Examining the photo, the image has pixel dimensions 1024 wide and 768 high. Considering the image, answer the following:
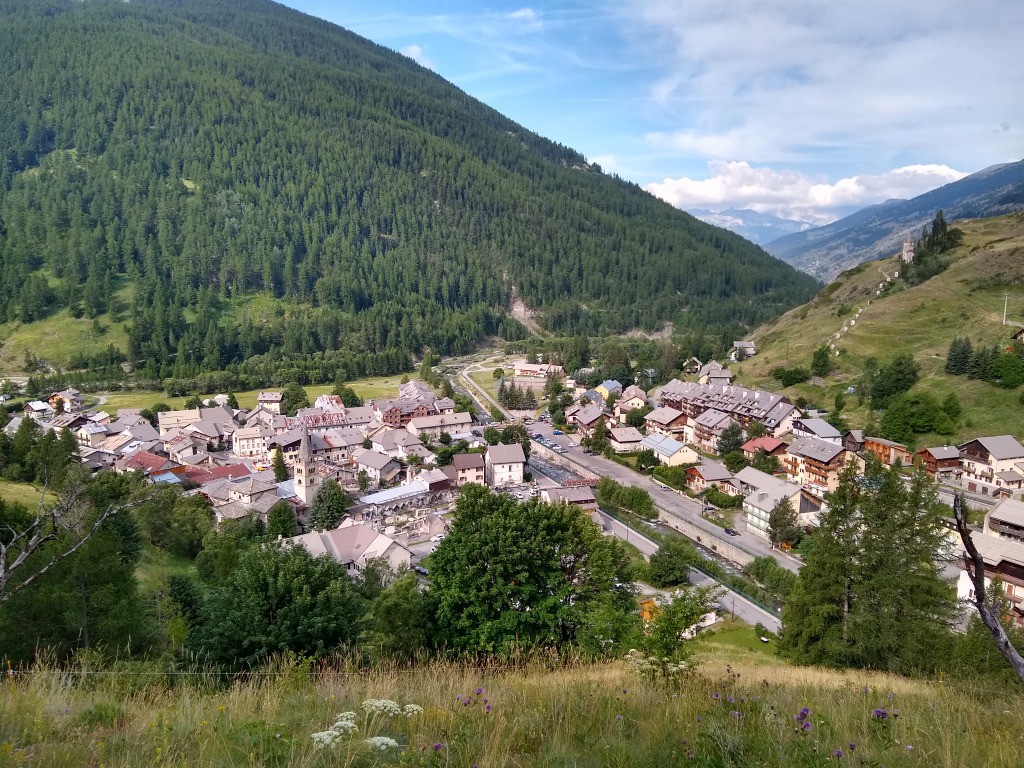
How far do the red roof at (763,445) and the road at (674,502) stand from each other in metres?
7.52

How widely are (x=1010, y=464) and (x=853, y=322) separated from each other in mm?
31798

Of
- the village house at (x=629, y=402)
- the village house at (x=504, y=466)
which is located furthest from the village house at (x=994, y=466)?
the village house at (x=629, y=402)

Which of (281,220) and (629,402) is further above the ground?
(281,220)

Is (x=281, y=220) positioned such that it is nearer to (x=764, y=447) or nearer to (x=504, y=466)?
(x=504, y=466)

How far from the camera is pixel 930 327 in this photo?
57250 mm

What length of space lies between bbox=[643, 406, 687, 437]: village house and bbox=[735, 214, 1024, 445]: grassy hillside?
1028 cm

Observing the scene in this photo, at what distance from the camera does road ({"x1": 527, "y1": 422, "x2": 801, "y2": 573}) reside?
31370mm

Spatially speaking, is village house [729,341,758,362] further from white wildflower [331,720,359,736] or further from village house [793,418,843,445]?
white wildflower [331,720,359,736]

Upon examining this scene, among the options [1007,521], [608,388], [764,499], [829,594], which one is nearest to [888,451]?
[764,499]

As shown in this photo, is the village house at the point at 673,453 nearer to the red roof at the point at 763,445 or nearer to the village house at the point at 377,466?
the red roof at the point at 763,445

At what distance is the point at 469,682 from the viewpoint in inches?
211

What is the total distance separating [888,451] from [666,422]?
17.9 metres

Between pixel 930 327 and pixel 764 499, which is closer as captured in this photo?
pixel 764 499

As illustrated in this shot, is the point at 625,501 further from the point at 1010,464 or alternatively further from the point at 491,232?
the point at 491,232
